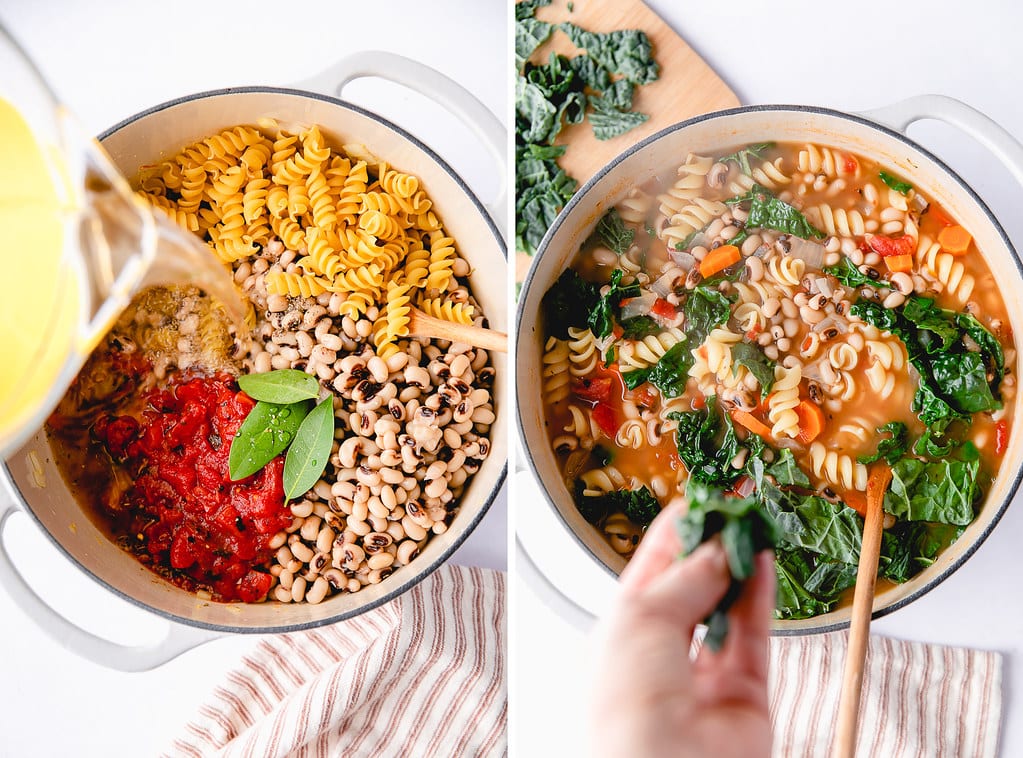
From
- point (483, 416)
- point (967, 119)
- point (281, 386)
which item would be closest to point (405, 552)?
point (483, 416)

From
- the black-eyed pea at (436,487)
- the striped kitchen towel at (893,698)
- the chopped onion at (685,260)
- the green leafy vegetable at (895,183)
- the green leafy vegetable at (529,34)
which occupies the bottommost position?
the striped kitchen towel at (893,698)

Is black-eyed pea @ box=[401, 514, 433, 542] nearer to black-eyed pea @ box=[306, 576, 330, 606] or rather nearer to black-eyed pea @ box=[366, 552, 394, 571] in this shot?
black-eyed pea @ box=[366, 552, 394, 571]

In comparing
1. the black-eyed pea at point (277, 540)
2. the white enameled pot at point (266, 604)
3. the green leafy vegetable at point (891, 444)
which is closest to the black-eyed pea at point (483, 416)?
the white enameled pot at point (266, 604)

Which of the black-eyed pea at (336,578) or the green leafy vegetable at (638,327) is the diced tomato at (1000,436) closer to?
the green leafy vegetable at (638,327)

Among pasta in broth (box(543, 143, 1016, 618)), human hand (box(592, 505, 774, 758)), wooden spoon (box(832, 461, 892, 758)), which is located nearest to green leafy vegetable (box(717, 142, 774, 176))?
pasta in broth (box(543, 143, 1016, 618))

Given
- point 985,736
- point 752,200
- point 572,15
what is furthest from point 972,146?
point 985,736
